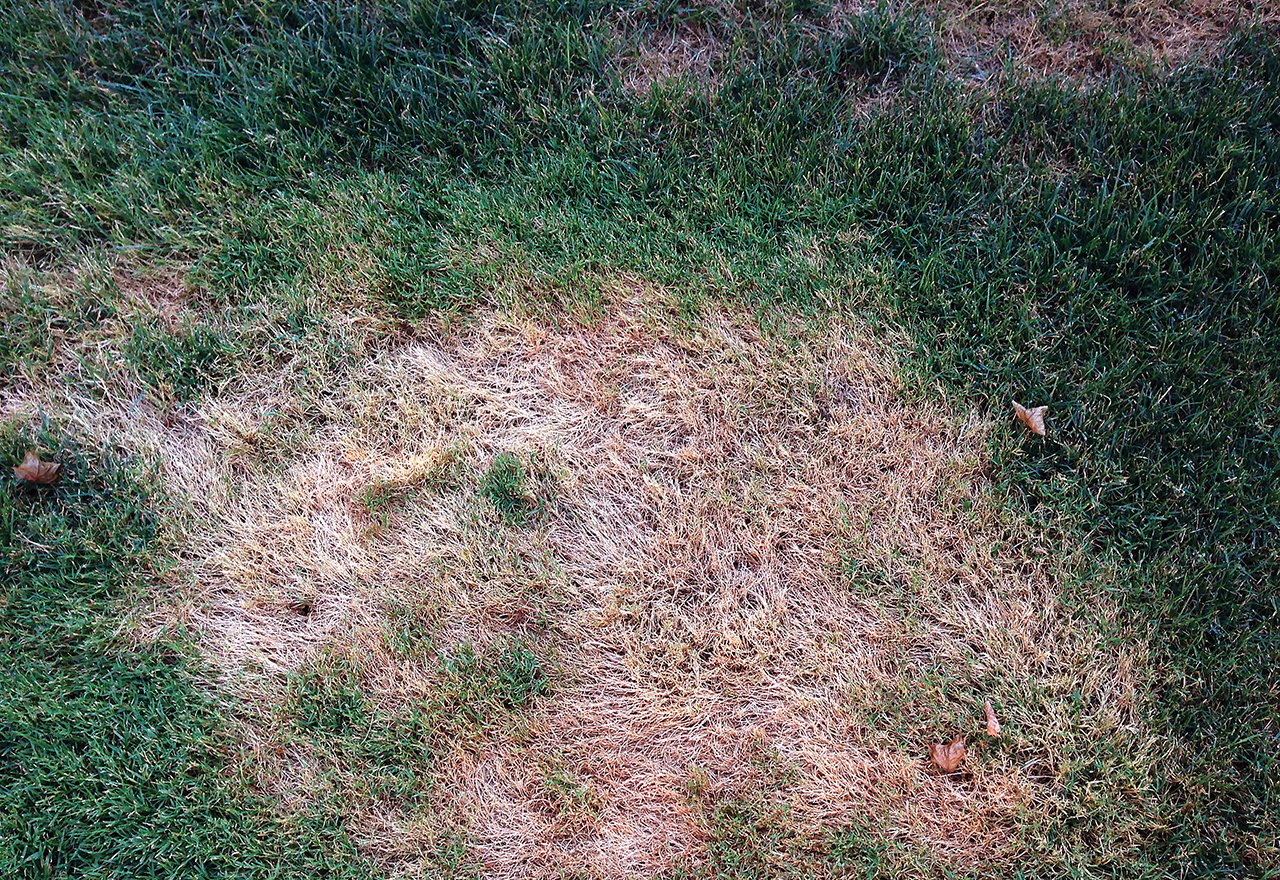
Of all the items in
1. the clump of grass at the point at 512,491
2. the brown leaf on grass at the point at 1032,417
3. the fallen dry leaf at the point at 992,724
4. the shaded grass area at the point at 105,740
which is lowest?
the shaded grass area at the point at 105,740

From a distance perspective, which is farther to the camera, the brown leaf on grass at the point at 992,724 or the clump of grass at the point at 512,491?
the clump of grass at the point at 512,491

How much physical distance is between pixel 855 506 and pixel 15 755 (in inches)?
102

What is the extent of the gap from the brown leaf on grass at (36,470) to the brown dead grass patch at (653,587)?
21 centimetres

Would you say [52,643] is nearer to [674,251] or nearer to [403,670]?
[403,670]

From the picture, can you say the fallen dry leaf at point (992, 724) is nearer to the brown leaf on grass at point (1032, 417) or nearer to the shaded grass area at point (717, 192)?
the shaded grass area at point (717, 192)

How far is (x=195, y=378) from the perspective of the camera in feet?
10.3

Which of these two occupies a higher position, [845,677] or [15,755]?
[845,677]

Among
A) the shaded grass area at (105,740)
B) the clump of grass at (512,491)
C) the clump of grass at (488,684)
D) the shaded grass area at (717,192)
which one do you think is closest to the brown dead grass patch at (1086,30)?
the shaded grass area at (717,192)

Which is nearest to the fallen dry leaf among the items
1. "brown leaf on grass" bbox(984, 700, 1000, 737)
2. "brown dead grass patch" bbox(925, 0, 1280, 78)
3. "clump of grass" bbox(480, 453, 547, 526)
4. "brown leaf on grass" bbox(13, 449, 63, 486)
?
"brown leaf on grass" bbox(984, 700, 1000, 737)

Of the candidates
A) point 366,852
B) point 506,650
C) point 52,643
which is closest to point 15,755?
point 52,643

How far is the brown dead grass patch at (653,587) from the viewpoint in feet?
8.51

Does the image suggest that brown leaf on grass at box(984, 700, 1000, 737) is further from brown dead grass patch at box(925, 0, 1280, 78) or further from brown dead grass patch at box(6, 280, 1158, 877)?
brown dead grass patch at box(925, 0, 1280, 78)

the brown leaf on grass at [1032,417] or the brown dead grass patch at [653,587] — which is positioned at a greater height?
the brown leaf on grass at [1032,417]

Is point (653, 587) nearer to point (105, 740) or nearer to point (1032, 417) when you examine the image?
point (1032, 417)
